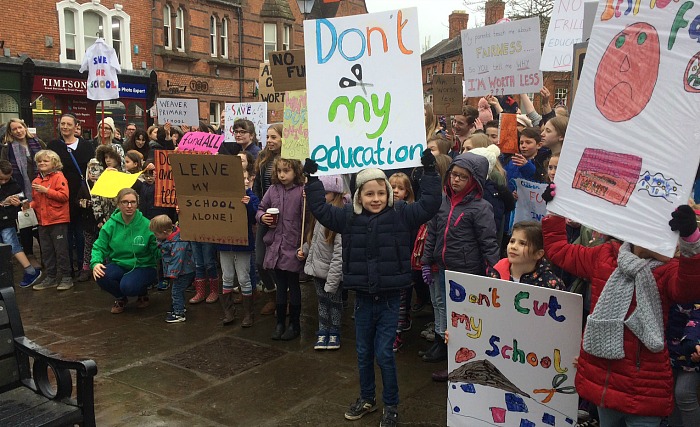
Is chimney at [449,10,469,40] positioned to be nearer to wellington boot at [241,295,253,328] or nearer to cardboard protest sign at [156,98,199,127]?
cardboard protest sign at [156,98,199,127]

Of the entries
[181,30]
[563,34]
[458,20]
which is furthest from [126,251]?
[458,20]

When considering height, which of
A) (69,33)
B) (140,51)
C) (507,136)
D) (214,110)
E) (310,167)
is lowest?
(310,167)

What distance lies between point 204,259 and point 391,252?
318cm

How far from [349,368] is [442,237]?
1.39 meters

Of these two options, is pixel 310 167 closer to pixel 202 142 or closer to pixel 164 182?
pixel 164 182

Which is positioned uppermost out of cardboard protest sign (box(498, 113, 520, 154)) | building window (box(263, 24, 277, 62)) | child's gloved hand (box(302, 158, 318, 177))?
building window (box(263, 24, 277, 62))

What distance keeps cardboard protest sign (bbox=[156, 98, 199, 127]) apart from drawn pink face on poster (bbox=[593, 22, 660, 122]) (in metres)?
9.83

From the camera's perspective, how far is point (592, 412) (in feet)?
12.9

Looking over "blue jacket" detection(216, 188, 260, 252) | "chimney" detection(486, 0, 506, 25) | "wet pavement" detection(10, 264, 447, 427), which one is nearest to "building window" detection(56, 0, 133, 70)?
"chimney" detection(486, 0, 506, 25)

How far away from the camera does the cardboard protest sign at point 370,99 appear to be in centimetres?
396

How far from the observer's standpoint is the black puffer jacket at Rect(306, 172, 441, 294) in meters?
3.98

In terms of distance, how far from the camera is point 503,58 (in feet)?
25.1

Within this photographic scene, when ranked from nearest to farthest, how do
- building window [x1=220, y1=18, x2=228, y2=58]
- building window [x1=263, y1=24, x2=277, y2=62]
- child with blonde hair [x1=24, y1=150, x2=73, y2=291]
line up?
child with blonde hair [x1=24, y1=150, x2=73, y2=291]
building window [x1=220, y1=18, x2=228, y2=58]
building window [x1=263, y1=24, x2=277, y2=62]

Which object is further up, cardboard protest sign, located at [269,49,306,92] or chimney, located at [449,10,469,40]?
chimney, located at [449,10,469,40]
